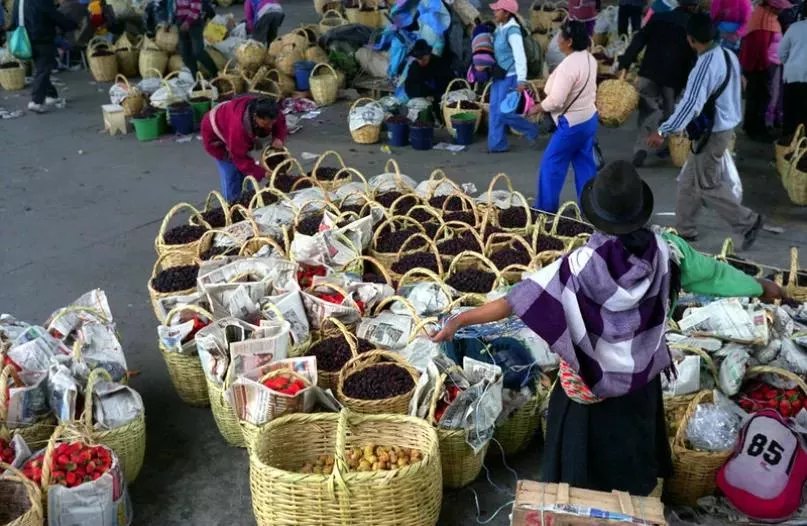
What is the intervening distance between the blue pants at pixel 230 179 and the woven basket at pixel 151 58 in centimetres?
506

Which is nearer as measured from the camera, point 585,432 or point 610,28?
point 585,432

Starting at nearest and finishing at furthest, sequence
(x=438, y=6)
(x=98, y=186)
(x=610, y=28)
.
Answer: (x=98, y=186) → (x=438, y=6) → (x=610, y=28)

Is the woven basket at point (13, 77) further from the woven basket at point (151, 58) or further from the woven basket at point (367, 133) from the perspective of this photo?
the woven basket at point (367, 133)

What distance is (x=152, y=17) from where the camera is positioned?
A: 36.9 ft

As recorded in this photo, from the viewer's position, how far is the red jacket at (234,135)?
5.77 metres

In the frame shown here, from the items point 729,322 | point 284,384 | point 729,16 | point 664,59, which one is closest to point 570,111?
point 729,16

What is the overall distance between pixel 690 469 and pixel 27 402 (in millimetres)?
2779

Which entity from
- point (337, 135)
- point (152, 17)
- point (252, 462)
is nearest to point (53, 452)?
point (252, 462)

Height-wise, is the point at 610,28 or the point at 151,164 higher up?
the point at 610,28

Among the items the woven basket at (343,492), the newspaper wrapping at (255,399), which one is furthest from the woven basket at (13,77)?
the woven basket at (343,492)

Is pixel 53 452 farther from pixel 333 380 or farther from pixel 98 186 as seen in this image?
pixel 98 186

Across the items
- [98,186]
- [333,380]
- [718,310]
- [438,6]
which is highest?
[438,6]

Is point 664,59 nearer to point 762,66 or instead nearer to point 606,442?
point 762,66

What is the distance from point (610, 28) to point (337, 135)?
16.8ft
